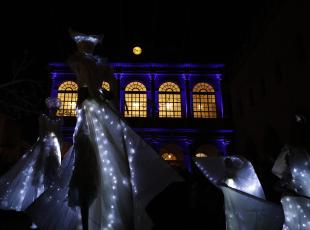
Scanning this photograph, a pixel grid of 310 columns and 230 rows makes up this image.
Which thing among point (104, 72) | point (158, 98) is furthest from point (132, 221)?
point (158, 98)

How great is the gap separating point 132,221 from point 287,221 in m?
2.30

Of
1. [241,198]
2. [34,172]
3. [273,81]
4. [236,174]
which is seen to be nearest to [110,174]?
[241,198]

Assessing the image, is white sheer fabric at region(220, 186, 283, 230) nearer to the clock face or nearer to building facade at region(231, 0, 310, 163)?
building facade at region(231, 0, 310, 163)

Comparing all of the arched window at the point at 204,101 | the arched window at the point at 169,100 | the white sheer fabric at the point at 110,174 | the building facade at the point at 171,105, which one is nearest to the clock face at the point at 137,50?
the building facade at the point at 171,105

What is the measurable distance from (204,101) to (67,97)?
11.7m

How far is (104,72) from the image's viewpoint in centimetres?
386

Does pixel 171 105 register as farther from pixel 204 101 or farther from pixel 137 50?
pixel 137 50

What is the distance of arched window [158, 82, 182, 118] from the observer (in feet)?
82.8

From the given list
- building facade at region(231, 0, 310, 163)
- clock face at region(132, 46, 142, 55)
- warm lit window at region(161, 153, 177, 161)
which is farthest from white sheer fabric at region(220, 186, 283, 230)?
clock face at region(132, 46, 142, 55)

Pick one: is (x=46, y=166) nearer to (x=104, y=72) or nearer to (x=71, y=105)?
(x=104, y=72)

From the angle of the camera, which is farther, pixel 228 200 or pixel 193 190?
pixel 193 190

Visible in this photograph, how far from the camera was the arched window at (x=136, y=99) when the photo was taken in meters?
24.9

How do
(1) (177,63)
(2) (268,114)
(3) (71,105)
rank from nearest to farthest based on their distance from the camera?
(2) (268,114) < (3) (71,105) < (1) (177,63)

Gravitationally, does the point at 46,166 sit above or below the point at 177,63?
below
